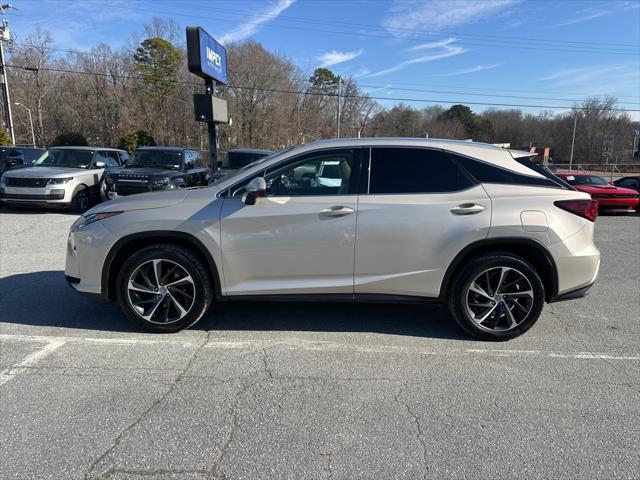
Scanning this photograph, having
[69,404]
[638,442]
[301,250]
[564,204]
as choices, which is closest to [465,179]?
[564,204]

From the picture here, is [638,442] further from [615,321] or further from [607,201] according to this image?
[607,201]

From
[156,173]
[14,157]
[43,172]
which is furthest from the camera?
[14,157]

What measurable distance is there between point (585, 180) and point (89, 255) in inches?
683

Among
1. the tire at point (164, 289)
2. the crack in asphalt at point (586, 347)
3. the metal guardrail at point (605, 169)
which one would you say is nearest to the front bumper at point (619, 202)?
the crack in asphalt at point (586, 347)

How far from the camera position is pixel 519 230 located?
3.71 metres

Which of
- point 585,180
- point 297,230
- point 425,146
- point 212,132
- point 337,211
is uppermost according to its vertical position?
point 212,132

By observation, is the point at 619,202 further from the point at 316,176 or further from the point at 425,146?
the point at 316,176

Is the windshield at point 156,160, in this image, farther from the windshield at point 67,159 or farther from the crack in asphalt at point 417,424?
the crack in asphalt at point 417,424

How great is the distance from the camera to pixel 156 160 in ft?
38.7

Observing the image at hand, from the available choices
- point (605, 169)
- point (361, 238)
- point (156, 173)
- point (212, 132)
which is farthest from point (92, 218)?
point (605, 169)

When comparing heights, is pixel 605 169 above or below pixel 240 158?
below

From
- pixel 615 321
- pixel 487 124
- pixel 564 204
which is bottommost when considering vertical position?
pixel 615 321

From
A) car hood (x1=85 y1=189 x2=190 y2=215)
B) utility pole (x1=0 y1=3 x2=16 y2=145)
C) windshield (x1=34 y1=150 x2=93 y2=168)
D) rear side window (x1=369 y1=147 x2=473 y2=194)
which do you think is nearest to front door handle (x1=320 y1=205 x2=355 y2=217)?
rear side window (x1=369 y1=147 x2=473 y2=194)

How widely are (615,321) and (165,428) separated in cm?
456
